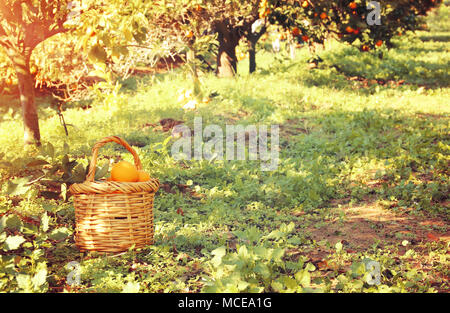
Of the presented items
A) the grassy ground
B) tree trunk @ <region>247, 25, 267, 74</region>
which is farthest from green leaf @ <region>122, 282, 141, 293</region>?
tree trunk @ <region>247, 25, 267, 74</region>

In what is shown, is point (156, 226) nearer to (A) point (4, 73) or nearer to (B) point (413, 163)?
(B) point (413, 163)

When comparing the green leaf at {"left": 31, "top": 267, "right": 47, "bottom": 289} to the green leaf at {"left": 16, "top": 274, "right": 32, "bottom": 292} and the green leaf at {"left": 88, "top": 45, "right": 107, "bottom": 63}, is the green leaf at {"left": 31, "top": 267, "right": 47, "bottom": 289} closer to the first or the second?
the green leaf at {"left": 16, "top": 274, "right": 32, "bottom": 292}

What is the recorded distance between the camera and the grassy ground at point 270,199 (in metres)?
2.73

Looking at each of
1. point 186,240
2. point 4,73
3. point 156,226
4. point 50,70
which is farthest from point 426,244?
point 4,73

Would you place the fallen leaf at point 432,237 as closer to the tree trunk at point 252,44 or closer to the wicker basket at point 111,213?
the wicker basket at point 111,213

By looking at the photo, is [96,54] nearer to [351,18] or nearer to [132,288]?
[132,288]

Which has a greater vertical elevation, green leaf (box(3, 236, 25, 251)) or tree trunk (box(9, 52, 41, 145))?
tree trunk (box(9, 52, 41, 145))

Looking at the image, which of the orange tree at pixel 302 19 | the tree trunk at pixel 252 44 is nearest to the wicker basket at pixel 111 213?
the orange tree at pixel 302 19

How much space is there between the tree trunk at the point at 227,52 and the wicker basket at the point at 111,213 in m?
7.97

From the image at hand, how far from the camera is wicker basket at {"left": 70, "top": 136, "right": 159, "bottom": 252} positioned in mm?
2996

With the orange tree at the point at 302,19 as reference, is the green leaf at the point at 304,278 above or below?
below

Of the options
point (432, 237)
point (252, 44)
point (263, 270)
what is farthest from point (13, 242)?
point (252, 44)

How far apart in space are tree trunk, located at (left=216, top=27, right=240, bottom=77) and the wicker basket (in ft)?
26.1

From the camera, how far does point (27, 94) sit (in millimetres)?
5539
